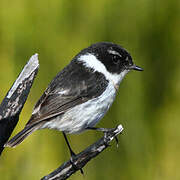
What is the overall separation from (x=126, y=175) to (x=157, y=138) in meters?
0.30

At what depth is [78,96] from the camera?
3270mm

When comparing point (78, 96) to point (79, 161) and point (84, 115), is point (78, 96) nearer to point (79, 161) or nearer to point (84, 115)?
point (84, 115)

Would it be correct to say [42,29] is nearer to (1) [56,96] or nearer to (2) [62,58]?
(2) [62,58]

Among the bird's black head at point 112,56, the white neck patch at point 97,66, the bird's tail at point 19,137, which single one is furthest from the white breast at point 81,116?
the bird's black head at point 112,56

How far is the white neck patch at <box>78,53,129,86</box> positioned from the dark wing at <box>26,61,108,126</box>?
0.08 meters

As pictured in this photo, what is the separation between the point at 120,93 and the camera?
3605 millimetres

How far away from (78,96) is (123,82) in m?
0.49

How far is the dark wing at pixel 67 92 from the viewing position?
124 inches

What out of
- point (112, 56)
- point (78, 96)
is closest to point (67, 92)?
point (78, 96)

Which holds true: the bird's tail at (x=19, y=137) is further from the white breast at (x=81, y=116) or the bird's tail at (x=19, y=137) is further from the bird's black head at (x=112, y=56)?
the bird's black head at (x=112, y=56)

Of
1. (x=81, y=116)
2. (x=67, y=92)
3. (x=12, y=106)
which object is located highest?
(x=12, y=106)

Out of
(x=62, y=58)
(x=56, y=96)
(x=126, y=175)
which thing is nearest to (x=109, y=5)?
(x=62, y=58)

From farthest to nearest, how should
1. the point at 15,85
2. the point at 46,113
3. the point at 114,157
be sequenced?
the point at 114,157, the point at 46,113, the point at 15,85

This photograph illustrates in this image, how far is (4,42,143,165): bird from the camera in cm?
318
